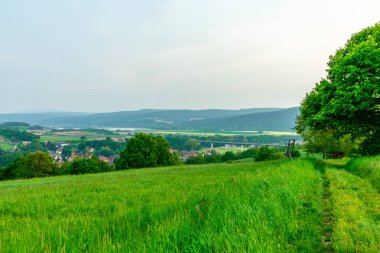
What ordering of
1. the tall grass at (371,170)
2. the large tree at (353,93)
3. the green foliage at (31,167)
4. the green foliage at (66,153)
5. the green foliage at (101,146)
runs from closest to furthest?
1. the tall grass at (371,170)
2. the large tree at (353,93)
3. the green foliage at (31,167)
4. the green foliage at (66,153)
5. the green foliage at (101,146)

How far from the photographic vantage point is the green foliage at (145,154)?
6312 centimetres

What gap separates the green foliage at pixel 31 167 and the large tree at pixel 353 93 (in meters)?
56.7

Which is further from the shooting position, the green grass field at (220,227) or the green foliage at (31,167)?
the green foliage at (31,167)

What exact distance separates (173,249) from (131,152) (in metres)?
62.7

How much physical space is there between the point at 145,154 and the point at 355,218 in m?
60.7

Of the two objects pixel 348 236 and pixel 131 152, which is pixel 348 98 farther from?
pixel 131 152

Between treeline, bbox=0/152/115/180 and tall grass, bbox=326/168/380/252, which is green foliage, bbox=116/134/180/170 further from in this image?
tall grass, bbox=326/168/380/252

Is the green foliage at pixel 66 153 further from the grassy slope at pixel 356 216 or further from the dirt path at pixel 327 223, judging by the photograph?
the dirt path at pixel 327 223

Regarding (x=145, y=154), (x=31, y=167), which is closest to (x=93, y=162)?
(x=145, y=154)

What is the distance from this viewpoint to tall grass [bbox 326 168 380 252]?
5.16 meters

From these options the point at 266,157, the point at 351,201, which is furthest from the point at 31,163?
the point at 351,201

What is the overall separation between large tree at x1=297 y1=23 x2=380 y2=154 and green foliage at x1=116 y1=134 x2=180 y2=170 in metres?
44.6

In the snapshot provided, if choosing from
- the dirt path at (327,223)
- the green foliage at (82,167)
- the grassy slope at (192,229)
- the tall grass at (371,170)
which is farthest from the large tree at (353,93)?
the green foliage at (82,167)

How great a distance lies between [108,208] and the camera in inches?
316
